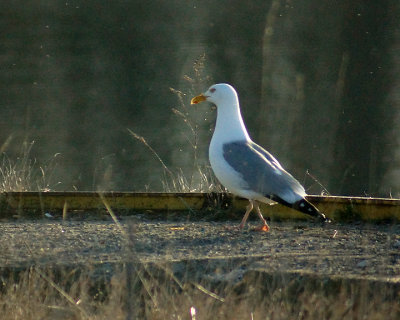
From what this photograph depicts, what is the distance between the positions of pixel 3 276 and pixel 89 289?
474 millimetres

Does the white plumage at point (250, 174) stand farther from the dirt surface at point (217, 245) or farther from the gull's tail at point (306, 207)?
the dirt surface at point (217, 245)

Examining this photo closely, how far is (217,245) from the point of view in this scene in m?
5.32

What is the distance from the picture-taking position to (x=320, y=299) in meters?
4.09

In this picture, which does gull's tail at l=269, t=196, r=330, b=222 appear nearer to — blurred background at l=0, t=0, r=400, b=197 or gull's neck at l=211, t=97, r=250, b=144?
gull's neck at l=211, t=97, r=250, b=144

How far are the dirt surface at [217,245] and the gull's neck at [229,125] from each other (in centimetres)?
63

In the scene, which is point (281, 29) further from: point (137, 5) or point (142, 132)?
point (142, 132)

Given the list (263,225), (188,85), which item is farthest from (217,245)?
(188,85)

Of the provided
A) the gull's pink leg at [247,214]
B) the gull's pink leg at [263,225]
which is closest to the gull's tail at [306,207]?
the gull's pink leg at [263,225]

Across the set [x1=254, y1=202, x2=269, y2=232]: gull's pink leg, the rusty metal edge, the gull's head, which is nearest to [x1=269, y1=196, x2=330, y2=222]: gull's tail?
[x1=254, y1=202, x2=269, y2=232]: gull's pink leg

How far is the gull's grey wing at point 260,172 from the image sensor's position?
19.9ft

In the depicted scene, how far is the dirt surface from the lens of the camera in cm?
464

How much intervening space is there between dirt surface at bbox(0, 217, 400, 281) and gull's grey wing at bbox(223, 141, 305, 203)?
9.8 inches

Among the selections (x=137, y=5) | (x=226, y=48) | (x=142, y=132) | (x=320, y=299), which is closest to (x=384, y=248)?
(x=320, y=299)

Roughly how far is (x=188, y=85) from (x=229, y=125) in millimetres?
9009
